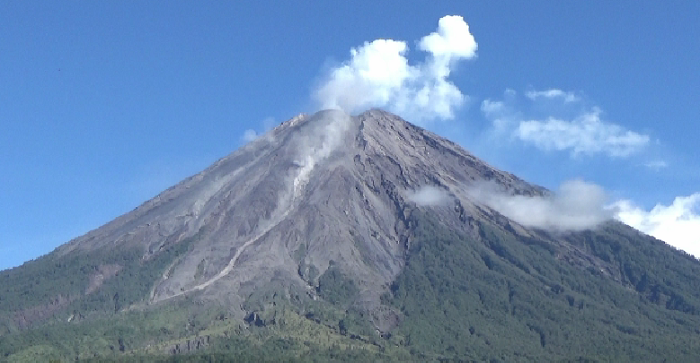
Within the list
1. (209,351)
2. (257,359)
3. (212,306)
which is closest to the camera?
(257,359)

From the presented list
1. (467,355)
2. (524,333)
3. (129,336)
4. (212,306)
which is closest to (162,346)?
(129,336)

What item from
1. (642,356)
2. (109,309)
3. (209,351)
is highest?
(109,309)

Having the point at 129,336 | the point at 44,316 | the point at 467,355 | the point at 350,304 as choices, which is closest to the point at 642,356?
the point at 467,355

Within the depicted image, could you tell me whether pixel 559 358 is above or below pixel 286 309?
below

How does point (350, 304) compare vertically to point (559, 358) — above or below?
above

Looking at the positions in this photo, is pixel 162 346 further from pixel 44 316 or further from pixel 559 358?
pixel 559 358

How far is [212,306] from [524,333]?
5403cm

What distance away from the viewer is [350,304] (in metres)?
196

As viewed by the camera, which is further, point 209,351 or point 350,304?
point 350,304

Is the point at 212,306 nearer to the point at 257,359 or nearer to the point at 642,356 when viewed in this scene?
the point at 257,359

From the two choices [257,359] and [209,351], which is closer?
[257,359]

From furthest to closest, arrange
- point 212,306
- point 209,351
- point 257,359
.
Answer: point 212,306
point 209,351
point 257,359

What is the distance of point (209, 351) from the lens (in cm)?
16800

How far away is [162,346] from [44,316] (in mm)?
35303
